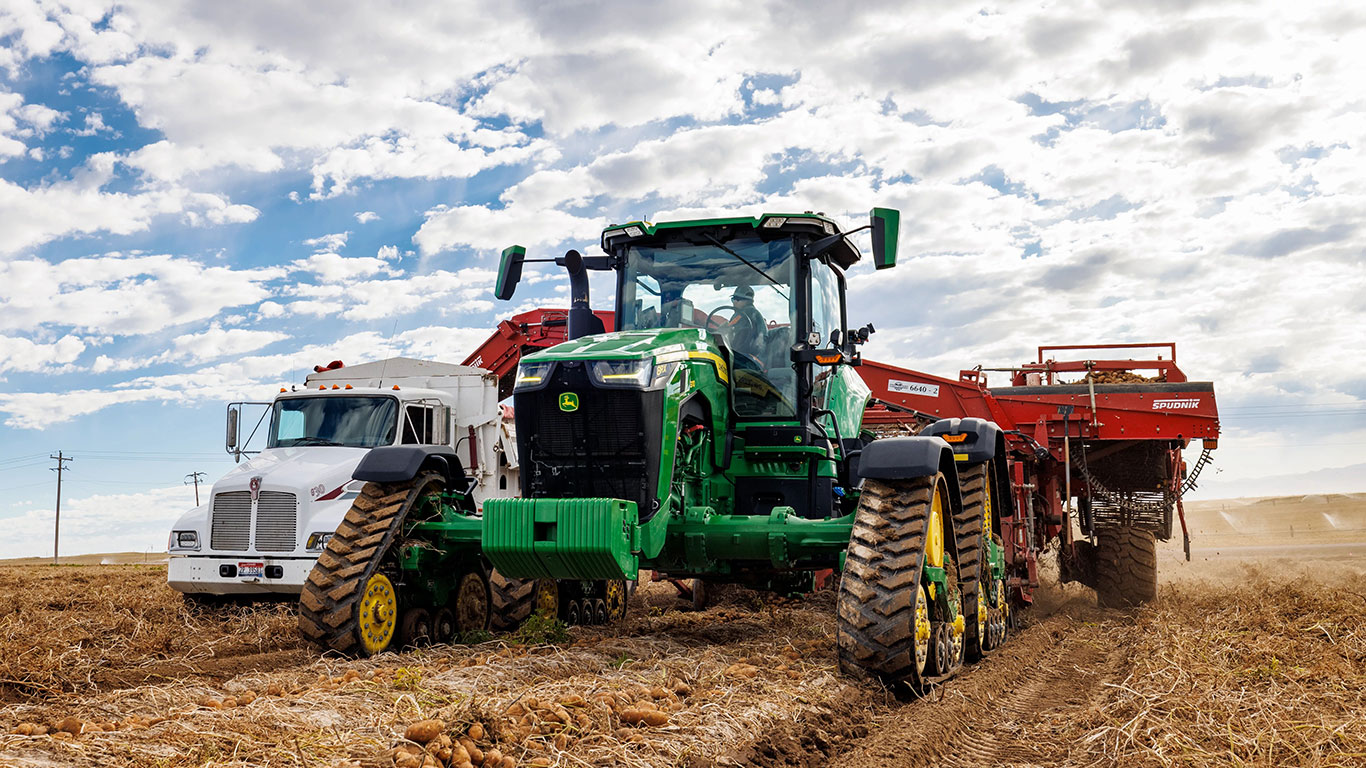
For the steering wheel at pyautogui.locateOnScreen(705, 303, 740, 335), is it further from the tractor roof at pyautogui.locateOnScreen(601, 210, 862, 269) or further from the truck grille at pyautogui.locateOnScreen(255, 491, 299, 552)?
the truck grille at pyautogui.locateOnScreen(255, 491, 299, 552)

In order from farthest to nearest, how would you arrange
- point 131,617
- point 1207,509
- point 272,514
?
point 1207,509
point 272,514
point 131,617

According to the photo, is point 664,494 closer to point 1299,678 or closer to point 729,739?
point 729,739

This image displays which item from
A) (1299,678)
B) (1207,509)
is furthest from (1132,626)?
(1207,509)

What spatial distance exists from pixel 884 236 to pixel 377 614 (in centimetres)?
434

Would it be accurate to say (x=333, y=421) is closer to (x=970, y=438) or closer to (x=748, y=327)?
(x=748, y=327)

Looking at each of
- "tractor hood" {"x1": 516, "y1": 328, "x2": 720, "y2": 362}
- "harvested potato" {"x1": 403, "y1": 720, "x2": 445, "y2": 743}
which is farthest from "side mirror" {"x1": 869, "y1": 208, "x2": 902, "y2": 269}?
"harvested potato" {"x1": 403, "y1": 720, "x2": 445, "y2": 743}

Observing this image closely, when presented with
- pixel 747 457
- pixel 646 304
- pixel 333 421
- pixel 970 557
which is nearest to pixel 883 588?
pixel 970 557

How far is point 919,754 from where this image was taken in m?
4.88

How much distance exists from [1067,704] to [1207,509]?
6750 cm

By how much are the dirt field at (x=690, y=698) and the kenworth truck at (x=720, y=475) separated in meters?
0.50

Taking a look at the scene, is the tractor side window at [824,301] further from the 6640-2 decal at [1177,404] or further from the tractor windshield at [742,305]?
the 6640-2 decal at [1177,404]

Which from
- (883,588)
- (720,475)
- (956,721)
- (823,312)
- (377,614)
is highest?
(823,312)

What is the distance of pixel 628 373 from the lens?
267 inches

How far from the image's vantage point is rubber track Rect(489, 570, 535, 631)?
8.39 metres
